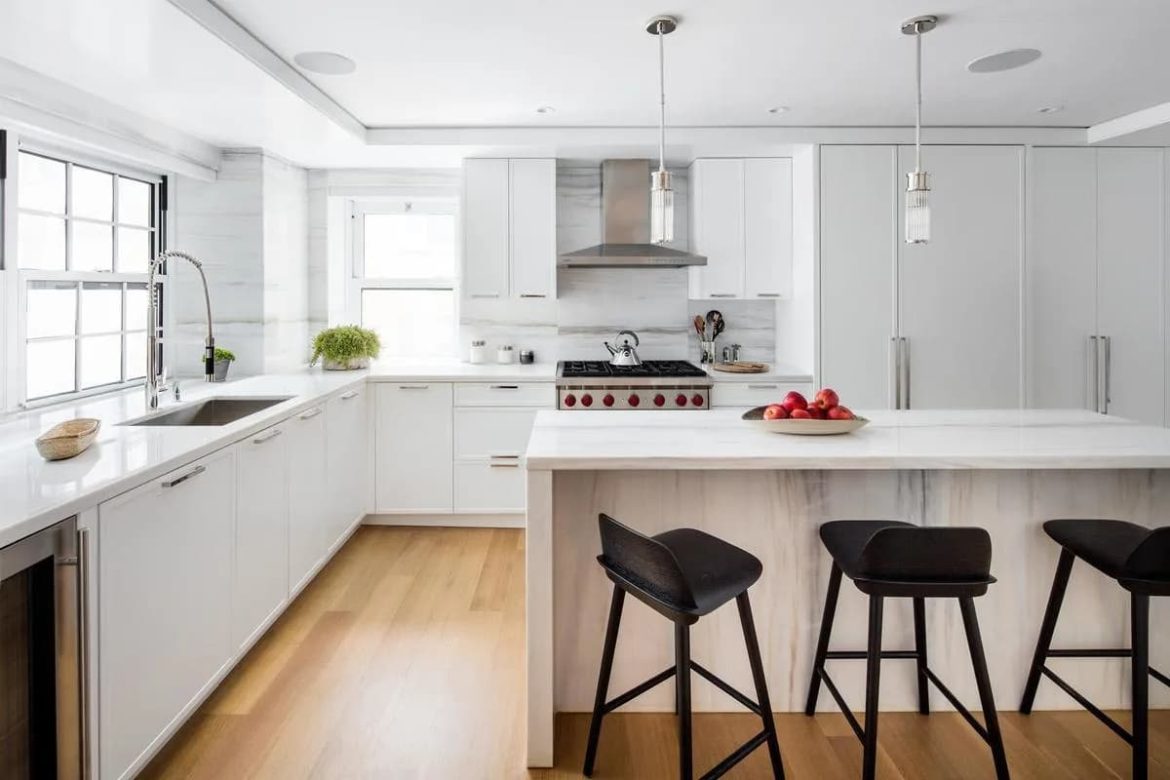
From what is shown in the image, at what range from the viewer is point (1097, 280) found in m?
4.29

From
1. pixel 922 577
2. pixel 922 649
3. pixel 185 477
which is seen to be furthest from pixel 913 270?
pixel 185 477

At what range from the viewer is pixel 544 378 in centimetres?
434

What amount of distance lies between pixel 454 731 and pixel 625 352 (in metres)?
2.86

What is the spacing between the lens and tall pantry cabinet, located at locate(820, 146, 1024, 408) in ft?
13.9

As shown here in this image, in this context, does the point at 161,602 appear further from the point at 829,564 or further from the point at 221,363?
the point at 221,363

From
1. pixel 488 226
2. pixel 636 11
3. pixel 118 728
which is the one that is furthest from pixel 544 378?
pixel 118 728

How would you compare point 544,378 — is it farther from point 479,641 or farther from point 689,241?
point 479,641

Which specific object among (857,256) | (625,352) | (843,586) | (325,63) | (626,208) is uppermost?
(325,63)

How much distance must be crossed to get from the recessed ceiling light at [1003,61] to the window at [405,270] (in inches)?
123

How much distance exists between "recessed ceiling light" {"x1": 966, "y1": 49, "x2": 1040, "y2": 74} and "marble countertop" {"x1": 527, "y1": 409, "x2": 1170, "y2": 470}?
144cm

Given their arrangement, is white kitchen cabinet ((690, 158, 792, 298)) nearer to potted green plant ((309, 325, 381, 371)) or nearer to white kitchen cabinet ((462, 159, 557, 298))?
white kitchen cabinet ((462, 159, 557, 298))

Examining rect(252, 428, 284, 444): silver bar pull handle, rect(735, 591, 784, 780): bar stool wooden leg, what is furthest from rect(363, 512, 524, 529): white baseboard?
rect(735, 591, 784, 780): bar stool wooden leg

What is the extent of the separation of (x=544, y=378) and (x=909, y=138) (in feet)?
7.80

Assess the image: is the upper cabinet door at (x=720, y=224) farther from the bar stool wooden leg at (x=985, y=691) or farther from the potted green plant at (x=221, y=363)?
the bar stool wooden leg at (x=985, y=691)
